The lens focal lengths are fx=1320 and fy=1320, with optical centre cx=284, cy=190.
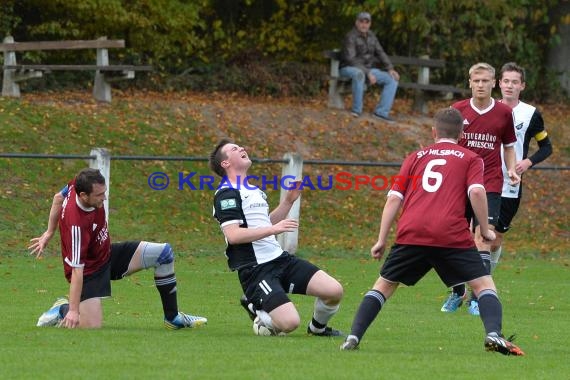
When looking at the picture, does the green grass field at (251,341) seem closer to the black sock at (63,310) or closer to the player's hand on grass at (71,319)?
the player's hand on grass at (71,319)

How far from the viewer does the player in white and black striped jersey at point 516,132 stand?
12703mm

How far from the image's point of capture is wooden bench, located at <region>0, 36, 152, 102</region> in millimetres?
22734

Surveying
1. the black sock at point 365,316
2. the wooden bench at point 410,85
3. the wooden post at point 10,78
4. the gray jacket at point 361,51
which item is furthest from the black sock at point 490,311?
the wooden bench at point 410,85

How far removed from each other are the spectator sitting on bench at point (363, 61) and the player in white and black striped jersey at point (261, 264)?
48.7 feet

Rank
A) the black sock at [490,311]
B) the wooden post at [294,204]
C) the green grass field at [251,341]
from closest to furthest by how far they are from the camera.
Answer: the green grass field at [251,341] → the black sock at [490,311] → the wooden post at [294,204]

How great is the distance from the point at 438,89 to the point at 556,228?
5.23m

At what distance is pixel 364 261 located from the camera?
698 inches

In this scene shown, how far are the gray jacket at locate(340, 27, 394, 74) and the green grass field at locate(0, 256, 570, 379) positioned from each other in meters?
10.6

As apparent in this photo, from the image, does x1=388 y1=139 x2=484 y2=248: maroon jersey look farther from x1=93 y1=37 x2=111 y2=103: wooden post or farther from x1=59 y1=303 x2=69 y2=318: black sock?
x1=93 y1=37 x2=111 y2=103: wooden post

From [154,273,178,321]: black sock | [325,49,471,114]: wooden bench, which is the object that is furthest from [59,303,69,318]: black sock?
[325,49,471,114]: wooden bench

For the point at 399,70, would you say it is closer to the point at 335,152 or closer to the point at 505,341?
the point at 335,152

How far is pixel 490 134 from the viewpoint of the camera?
12.1 m

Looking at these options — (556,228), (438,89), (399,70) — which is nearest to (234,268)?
(556,228)

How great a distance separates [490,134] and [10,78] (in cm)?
1292
